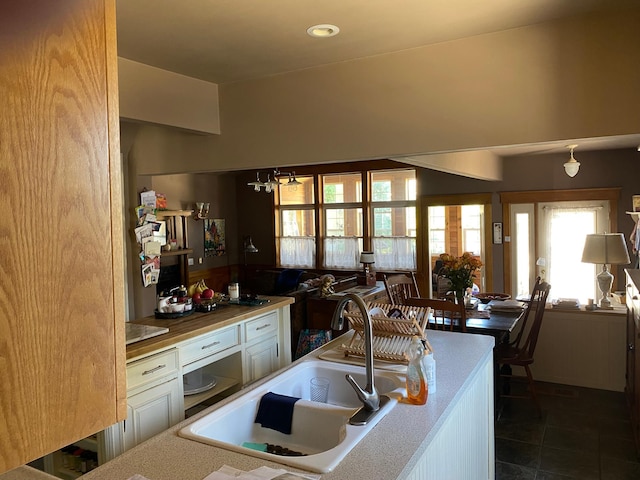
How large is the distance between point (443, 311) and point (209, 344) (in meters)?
1.89

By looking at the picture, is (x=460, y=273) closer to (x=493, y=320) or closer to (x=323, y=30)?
(x=493, y=320)

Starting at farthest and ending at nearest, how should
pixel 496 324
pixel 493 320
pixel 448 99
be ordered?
pixel 493 320, pixel 496 324, pixel 448 99

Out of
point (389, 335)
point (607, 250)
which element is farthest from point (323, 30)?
point (607, 250)

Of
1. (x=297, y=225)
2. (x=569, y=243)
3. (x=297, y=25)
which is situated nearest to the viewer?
(x=297, y=25)

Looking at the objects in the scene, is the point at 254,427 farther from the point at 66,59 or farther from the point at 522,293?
the point at 522,293

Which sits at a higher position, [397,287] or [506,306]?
[397,287]

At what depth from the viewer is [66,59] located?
65cm

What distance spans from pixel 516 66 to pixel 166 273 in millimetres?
6636

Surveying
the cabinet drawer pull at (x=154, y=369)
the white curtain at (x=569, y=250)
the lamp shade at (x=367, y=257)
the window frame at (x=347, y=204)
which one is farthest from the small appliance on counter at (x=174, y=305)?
the white curtain at (x=569, y=250)

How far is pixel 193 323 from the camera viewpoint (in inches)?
117

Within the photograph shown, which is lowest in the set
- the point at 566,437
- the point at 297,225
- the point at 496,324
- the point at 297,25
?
the point at 566,437

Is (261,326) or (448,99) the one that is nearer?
(448,99)

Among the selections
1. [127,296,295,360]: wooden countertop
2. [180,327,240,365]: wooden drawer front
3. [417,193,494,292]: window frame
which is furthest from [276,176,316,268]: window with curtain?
[180,327,240,365]: wooden drawer front

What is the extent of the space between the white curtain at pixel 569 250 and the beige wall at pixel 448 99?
16.0 ft
